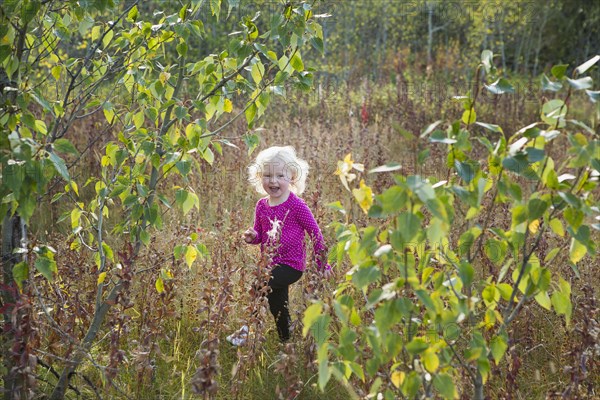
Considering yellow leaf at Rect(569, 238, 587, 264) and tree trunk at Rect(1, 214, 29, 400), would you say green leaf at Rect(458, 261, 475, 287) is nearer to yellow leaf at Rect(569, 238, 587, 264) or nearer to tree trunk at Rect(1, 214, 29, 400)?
yellow leaf at Rect(569, 238, 587, 264)

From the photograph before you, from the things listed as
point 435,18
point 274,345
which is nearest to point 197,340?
point 274,345

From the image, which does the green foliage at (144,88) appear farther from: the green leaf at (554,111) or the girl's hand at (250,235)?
the green leaf at (554,111)

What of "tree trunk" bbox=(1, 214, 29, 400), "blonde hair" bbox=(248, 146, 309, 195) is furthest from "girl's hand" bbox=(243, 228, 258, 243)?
"tree trunk" bbox=(1, 214, 29, 400)

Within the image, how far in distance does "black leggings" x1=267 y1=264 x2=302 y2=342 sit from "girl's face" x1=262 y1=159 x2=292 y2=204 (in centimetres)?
37

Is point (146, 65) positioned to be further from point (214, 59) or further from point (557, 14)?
point (557, 14)

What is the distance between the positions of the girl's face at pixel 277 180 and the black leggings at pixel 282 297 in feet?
1.20

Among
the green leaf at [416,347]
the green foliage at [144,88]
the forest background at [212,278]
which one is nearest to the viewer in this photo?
the green leaf at [416,347]

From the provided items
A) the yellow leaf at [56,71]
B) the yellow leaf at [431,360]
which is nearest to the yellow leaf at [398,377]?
the yellow leaf at [431,360]

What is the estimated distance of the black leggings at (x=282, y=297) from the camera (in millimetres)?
3252

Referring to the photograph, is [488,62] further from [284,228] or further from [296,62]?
[284,228]

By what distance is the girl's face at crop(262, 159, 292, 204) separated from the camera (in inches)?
129

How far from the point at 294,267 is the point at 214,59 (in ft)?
3.82

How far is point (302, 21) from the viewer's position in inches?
94.8

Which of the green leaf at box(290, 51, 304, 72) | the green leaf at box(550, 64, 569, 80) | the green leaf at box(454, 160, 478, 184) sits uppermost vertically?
the green leaf at box(550, 64, 569, 80)
